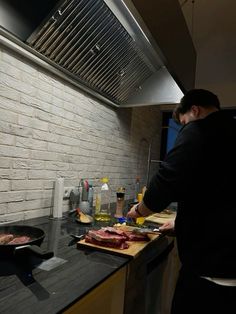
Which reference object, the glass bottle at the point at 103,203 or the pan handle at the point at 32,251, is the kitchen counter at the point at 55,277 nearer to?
the pan handle at the point at 32,251

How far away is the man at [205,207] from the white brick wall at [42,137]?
28.6 inches

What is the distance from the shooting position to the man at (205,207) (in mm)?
1095

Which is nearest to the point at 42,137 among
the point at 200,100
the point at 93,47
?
the point at 93,47

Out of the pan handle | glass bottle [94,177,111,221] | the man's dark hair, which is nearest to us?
the pan handle

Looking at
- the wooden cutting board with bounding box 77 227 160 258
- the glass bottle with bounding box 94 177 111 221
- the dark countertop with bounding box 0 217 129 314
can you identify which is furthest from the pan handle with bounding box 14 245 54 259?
the glass bottle with bounding box 94 177 111 221

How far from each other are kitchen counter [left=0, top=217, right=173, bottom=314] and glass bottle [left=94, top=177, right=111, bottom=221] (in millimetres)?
535

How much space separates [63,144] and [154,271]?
95 centimetres

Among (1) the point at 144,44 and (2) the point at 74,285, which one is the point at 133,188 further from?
(2) the point at 74,285

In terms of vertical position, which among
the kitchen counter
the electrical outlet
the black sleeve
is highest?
the black sleeve

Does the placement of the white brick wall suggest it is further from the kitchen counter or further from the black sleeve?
the black sleeve

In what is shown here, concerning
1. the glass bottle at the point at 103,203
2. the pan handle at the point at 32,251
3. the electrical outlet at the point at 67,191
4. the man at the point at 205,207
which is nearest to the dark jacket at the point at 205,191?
the man at the point at 205,207

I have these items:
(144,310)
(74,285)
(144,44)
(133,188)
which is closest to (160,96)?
(144,44)

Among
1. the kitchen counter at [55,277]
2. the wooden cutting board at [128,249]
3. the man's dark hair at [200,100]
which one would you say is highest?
the man's dark hair at [200,100]

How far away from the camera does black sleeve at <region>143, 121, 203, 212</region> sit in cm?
113
